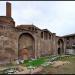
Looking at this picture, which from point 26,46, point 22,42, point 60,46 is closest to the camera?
point 22,42

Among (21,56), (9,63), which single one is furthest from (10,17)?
(9,63)

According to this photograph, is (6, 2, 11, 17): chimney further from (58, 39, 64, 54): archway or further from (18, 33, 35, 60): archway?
(58, 39, 64, 54): archway

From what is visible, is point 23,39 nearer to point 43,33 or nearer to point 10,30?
point 10,30

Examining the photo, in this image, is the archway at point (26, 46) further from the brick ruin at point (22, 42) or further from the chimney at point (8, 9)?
the chimney at point (8, 9)

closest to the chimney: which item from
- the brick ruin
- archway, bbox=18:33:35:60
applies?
the brick ruin

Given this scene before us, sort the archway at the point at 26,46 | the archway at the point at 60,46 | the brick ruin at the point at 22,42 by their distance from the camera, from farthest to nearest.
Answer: the archway at the point at 60,46 < the archway at the point at 26,46 < the brick ruin at the point at 22,42

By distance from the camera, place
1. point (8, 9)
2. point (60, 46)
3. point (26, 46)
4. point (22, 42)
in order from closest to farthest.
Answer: point (22, 42) → point (26, 46) → point (8, 9) → point (60, 46)

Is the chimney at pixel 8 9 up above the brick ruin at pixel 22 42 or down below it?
above

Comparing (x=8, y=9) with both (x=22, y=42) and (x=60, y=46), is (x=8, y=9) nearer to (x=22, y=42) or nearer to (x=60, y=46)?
(x=22, y=42)

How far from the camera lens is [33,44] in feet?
136

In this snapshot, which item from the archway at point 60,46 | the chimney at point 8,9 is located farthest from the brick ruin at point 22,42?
the archway at point 60,46

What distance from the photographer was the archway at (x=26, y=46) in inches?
1542

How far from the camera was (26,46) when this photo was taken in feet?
131

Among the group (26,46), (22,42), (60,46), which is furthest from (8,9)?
(60,46)
